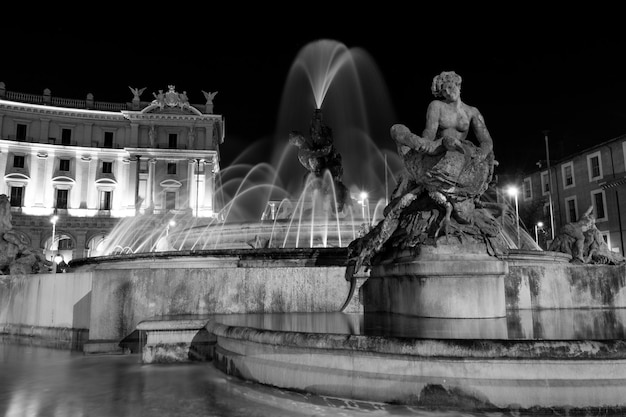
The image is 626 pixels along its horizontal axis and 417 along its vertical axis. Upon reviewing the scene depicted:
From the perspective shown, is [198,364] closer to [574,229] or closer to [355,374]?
[355,374]

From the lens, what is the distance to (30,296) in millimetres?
A: 7766

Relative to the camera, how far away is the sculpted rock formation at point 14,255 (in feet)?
33.9


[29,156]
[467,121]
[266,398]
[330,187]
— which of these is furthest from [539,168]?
[29,156]

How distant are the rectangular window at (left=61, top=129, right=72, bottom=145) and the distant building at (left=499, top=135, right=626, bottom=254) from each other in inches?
2057

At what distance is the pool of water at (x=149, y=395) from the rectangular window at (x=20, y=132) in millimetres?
60866

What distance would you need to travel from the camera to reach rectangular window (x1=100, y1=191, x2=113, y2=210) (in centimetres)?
5850

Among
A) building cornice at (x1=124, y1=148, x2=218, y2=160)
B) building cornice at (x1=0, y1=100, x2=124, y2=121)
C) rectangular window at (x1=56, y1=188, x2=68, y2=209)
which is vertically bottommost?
rectangular window at (x1=56, y1=188, x2=68, y2=209)

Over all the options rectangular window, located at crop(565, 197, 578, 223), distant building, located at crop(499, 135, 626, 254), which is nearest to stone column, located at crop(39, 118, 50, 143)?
distant building, located at crop(499, 135, 626, 254)

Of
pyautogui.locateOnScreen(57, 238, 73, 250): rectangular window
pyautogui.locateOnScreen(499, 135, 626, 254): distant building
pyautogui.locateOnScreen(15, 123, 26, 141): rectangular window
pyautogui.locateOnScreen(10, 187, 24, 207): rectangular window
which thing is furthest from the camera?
pyautogui.locateOnScreen(15, 123, 26, 141): rectangular window

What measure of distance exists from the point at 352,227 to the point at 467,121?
6.00 m

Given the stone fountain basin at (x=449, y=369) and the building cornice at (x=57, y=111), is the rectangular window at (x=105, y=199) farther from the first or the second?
the stone fountain basin at (x=449, y=369)

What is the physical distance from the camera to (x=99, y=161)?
59.8 metres

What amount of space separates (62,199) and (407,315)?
202 feet

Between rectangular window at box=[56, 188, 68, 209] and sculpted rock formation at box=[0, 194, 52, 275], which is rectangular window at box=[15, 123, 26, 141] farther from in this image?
sculpted rock formation at box=[0, 194, 52, 275]
